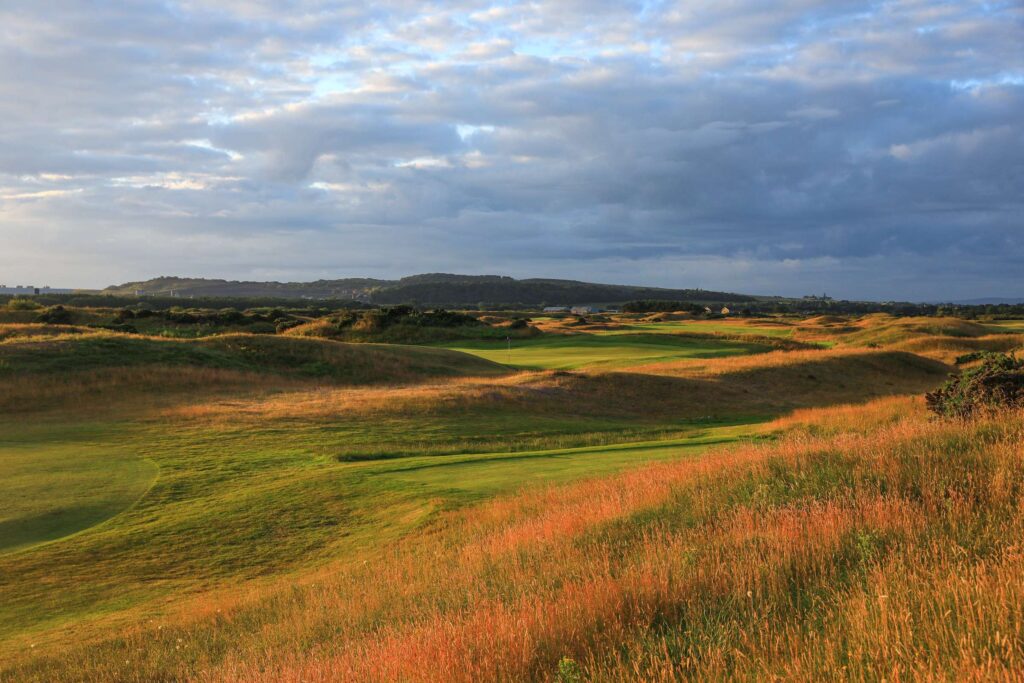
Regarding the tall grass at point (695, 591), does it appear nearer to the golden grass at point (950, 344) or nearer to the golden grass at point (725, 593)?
the golden grass at point (725, 593)

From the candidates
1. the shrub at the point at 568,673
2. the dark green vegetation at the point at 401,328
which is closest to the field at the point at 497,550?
the shrub at the point at 568,673

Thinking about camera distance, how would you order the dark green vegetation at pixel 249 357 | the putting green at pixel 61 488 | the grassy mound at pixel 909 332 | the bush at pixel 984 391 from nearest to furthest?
1. the putting green at pixel 61 488
2. the bush at pixel 984 391
3. the dark green vegetation at pixel 249 357
4. the grassy mound at pixel 909 332

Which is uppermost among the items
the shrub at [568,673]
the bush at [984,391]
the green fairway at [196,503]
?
the bush at [984,391]

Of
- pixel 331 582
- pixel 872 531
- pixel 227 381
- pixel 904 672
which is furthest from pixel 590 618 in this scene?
pixel 227 381

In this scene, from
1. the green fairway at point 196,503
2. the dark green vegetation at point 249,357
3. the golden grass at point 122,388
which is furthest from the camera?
the dark green vegetation at point 249,357

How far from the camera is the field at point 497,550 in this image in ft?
15.9

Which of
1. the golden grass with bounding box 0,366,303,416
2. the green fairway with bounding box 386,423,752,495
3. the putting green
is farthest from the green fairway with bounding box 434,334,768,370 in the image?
the putting green

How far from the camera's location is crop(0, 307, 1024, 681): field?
484 centimetres

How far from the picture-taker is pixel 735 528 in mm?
7270

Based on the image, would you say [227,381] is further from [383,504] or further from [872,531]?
[872,531]

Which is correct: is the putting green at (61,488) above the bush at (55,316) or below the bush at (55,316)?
below

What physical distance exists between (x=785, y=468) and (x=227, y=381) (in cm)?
2875

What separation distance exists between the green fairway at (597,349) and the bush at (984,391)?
27989 mm

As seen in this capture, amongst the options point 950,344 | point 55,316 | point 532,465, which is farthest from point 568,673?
point 950,344
